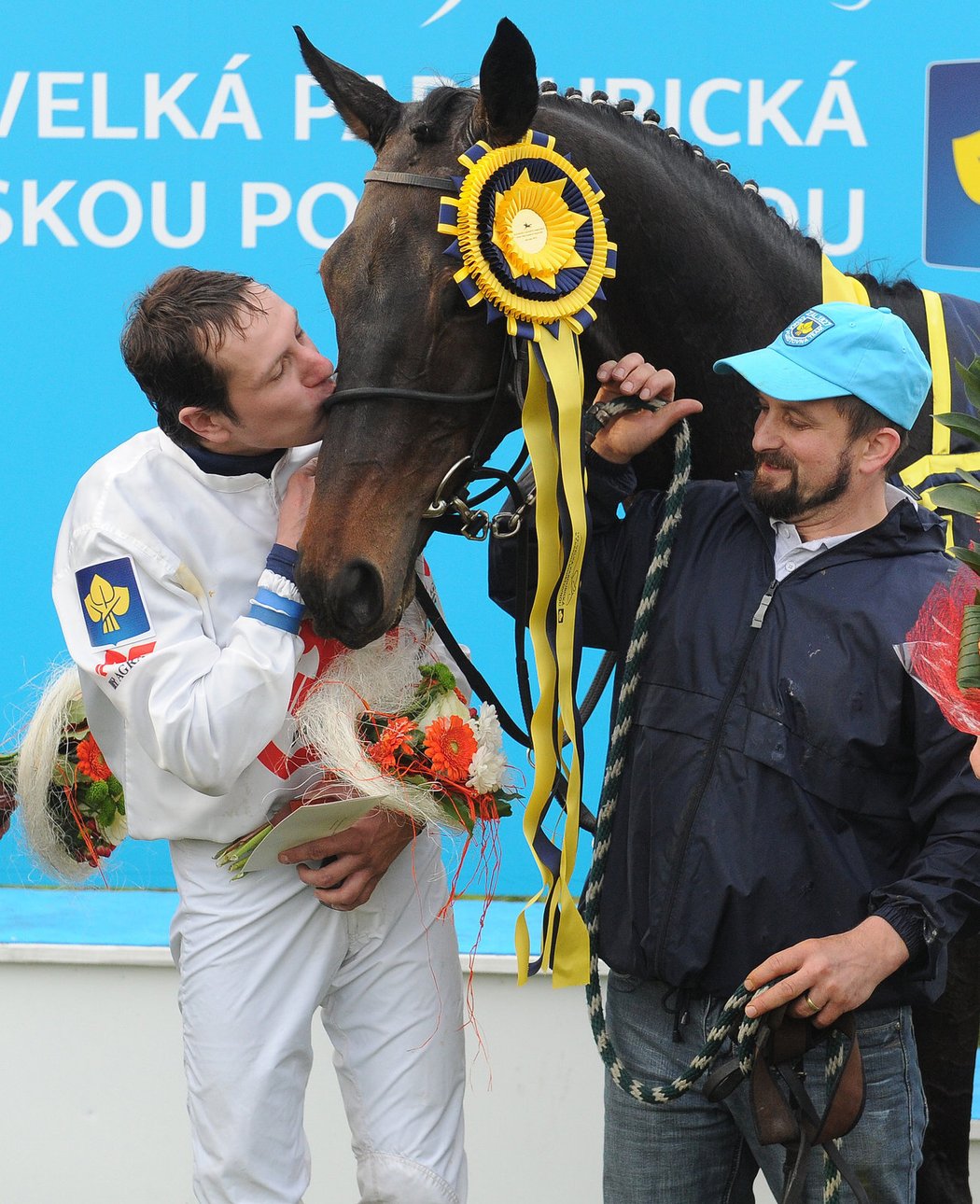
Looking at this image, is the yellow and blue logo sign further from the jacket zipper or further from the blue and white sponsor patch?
the blue and white sponsor patch

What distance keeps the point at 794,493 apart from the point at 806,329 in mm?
223

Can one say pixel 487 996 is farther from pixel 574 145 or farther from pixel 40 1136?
pixel 574 145

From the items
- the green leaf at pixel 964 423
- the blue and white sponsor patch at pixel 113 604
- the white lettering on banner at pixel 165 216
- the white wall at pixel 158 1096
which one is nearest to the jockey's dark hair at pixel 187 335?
the blue and white sponsor patch at pixel 113 604

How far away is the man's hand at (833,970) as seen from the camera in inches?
60.7

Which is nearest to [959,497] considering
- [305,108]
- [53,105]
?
[305,108]

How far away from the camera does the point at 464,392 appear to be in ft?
5.92

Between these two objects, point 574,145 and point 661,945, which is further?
point 574,145

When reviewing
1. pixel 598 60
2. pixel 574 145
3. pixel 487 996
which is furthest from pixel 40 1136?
pixel 598 60

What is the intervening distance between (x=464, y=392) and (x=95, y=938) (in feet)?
6.01

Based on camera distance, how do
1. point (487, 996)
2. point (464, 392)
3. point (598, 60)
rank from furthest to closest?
point (598, 60) → point (487, 996) → point (464, 392)

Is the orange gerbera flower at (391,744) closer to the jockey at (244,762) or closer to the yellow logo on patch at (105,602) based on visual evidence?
the jockey at (244,762)

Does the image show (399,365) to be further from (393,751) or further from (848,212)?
(848,212)

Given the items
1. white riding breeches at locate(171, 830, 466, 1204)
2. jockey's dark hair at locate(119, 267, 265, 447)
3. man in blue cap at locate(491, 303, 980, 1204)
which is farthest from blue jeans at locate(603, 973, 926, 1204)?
jockey's dark hair at locate(119, 267, 265, 447)

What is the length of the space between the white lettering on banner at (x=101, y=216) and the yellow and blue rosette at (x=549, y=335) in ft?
5.76
